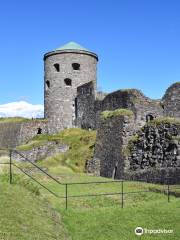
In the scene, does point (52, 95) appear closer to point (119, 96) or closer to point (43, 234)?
point (119, 96)

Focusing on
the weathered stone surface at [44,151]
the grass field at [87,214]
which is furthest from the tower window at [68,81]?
the grass field at [87,214]

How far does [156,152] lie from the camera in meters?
23.7

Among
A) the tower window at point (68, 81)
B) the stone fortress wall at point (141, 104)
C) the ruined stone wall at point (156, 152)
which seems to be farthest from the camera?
the tower window at point (68, 81)

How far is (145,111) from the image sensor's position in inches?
1172

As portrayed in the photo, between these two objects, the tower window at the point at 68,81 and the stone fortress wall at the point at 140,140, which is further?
the tower window at the point at 68,81

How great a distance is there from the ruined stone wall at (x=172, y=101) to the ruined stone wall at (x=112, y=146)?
5285 mm

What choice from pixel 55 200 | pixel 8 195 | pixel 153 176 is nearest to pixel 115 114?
pixel 153 176

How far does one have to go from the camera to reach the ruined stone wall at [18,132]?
38.7 meters

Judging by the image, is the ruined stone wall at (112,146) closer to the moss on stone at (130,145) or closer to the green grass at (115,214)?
the moss on stone at (130,145)

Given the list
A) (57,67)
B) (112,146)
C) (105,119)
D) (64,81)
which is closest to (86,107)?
(64,81)

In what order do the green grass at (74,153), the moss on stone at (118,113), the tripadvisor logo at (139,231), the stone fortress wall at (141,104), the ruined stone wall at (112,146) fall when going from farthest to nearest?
1. the green grass at (74,153)
2. the stone fortress wall at (141,104)
3. the moss on stone at (118,113)
4. the ruined stone wall at (112,146)
5. the tripadvisor logo at (139,231)

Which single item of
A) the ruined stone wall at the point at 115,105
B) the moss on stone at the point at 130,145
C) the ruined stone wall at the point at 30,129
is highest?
the ruined stone wall at the point at 115,105

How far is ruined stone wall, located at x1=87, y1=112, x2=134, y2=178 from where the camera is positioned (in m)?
26.2

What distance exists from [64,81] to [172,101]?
1208 cm
